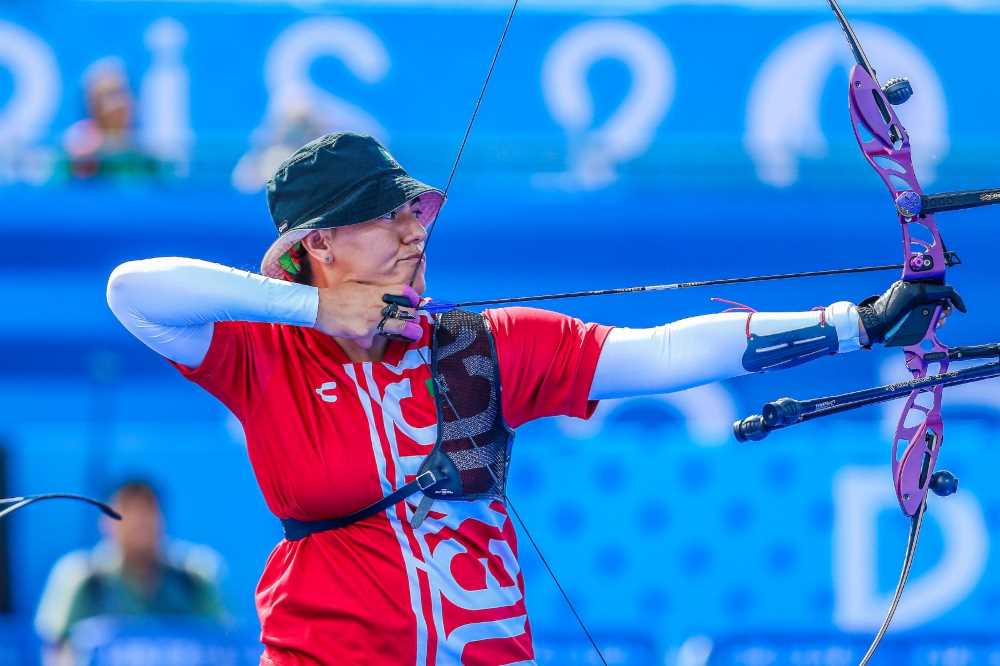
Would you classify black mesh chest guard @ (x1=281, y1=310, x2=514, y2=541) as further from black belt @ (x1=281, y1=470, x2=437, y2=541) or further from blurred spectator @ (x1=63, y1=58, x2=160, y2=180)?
blurred spectator @ (x1=63, y1=58, x2=160, y2=180)

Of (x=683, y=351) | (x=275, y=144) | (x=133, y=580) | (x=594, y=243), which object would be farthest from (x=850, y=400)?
(x=275, y=144)

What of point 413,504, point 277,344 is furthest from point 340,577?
point 277,344

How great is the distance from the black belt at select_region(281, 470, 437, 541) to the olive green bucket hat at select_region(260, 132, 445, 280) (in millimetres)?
385

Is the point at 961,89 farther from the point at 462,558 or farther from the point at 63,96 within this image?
the point at 462,558

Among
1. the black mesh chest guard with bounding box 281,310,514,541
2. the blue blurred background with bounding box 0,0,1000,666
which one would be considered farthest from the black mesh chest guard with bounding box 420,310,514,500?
the blue blurred background with bounding box 0,0,1000,666

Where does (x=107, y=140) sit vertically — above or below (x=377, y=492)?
above

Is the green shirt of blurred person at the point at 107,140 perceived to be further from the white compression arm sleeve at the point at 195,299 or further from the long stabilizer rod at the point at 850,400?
the long stabilizer rod at the point at 850,400

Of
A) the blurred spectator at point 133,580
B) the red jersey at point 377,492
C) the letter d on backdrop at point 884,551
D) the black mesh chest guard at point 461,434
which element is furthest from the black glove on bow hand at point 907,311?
the blurred spectator at point 133,580

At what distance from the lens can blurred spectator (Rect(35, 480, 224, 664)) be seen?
3.94 meters

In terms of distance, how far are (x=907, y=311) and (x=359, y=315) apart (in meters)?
0.74

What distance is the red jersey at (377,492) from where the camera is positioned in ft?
6.49

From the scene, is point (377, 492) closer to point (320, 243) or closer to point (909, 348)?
point (320, 243)

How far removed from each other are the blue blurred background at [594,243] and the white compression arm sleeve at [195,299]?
129 cm

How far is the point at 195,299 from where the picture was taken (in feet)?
6.58
